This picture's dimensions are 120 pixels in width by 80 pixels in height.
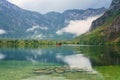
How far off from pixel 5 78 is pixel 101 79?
2311 centimetres

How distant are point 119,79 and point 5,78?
89.5 feet

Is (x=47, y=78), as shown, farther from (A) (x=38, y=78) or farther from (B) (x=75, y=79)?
(B) (x=75, y=79)

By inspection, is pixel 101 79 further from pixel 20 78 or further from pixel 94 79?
pixel 20 78

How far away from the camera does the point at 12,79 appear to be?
68250mm

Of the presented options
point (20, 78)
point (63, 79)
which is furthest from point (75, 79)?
point (20, 78)

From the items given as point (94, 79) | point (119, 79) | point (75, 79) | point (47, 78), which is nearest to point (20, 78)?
point (47, 78)

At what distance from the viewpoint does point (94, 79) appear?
6819cm

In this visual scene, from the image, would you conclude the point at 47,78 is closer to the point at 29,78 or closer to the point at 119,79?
the point at 29,78

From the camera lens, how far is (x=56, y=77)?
70.2 m

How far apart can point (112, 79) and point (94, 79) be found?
4238 millimetres

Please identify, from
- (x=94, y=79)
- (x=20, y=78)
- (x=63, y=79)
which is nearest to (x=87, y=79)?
(x=94, y=79)

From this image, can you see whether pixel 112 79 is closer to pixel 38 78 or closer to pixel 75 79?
pixel 75 79

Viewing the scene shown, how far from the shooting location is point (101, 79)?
67562 mm

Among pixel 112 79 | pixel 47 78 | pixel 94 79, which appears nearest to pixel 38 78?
pixel 47 78
